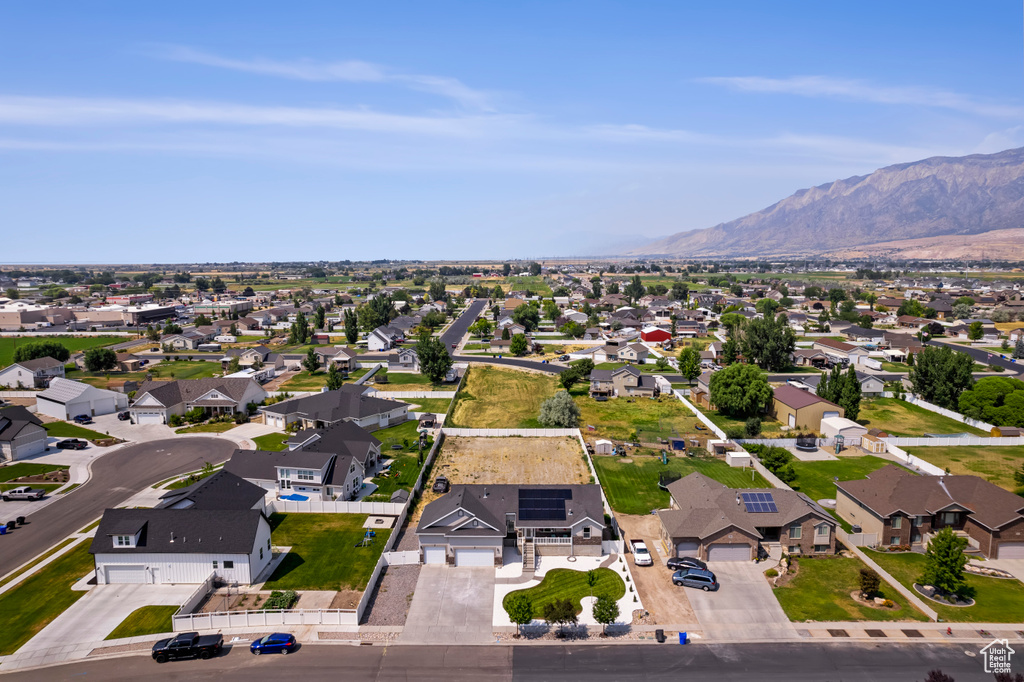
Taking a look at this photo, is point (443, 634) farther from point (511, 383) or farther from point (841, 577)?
point (511, 383)

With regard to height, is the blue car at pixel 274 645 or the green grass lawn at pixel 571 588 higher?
the blue car at pixel 274 645

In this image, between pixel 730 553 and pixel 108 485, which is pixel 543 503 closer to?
pixel 730 553

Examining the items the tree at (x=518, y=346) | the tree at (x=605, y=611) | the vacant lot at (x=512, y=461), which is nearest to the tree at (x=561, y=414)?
A: the vacant lot at (x=512, y=461)

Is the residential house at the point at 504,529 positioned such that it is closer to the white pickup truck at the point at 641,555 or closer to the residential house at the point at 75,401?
the white pickup truck at the point at 641,555

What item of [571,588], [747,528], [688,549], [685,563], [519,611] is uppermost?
[747,528]

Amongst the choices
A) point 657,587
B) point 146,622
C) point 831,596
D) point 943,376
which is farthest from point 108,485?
point 943,376

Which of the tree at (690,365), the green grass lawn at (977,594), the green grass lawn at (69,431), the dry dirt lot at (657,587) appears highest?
the tree at (690,365)

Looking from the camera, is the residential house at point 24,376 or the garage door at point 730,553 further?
the residential house at point 24,376
